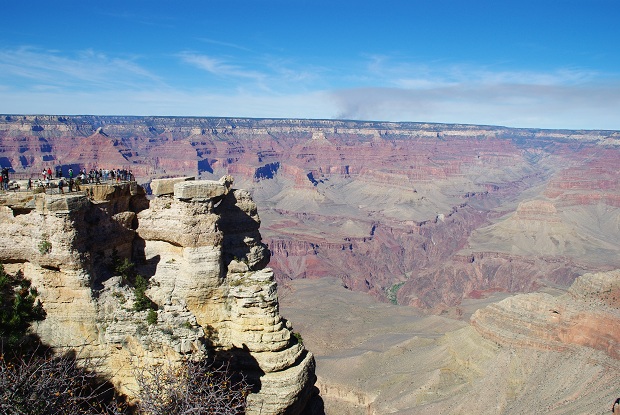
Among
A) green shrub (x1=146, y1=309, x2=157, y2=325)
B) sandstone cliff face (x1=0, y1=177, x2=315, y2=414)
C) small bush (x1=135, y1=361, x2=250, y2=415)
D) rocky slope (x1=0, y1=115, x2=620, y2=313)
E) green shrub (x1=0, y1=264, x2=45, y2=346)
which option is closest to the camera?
small bush (x1=135, y1=361, x2=250, y2=415)

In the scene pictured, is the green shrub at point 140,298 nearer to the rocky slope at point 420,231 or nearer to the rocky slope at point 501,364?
the rocky slope at point 501,364

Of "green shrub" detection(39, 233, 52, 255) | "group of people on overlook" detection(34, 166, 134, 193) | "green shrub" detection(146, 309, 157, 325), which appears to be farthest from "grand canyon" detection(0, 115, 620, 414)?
"green shrub" detection(39, 233, 52, 255)

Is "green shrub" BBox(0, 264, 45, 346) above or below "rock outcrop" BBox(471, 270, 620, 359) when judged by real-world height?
above

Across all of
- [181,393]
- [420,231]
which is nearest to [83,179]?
[181,393]

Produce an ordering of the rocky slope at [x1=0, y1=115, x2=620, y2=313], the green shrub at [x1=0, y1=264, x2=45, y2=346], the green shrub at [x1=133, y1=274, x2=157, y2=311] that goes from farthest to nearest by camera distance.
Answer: the rocky slope at [x1=0, y1=115, x2=620, y2=313] → the green shrub at [x1=133, y1=274, x2=157, y2=311] → the green shrub at [x1=0, y1=264, x2=45, y2=346]

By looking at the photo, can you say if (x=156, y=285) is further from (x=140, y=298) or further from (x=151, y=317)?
(x=151, y=317)

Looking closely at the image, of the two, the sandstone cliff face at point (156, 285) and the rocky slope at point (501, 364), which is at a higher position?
the sandstone cliff face at point (156, 285)

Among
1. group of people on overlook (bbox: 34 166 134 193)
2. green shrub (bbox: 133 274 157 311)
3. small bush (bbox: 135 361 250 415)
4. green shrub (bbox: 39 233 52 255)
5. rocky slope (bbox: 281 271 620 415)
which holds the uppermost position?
group of people on overlook (bbox: 34 166 134 193)

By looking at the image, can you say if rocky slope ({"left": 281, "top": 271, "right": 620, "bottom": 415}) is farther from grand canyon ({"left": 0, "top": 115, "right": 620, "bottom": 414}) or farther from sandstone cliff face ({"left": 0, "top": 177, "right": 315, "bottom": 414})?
sandstone cliff face ({"left": 0, "top": 177, "right": 315, "bottom": 414})

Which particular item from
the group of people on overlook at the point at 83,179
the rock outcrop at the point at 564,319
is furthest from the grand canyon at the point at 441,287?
the group of people on overlook at the point at 83,179
